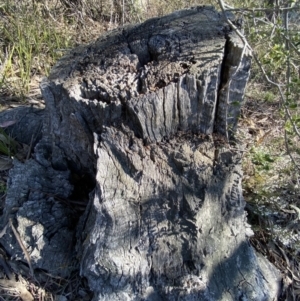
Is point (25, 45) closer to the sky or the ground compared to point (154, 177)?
closer to the sky

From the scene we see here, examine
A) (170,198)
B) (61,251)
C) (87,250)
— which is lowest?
(61,251)

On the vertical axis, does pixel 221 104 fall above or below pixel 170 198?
above

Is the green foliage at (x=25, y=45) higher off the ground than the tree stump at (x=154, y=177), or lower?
higher

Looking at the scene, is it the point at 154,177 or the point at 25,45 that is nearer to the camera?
the point at 154,177

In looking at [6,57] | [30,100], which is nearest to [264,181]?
[30,100]

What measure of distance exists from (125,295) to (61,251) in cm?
44

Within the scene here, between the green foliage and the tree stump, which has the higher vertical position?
the green foliage

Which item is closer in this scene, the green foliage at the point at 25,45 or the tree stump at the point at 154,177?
the tree stump at the point at 154,177

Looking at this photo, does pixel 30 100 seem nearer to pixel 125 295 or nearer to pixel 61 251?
pixel 61 251

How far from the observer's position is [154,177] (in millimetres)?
1725

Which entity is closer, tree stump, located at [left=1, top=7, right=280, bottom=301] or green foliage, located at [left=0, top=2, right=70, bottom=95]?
tree stump, located at [left=1, top=7, right=280, bottom=301]

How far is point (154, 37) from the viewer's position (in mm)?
1935

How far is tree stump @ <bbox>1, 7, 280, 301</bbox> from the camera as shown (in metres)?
1.67

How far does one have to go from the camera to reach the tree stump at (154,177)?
5.47 feet
